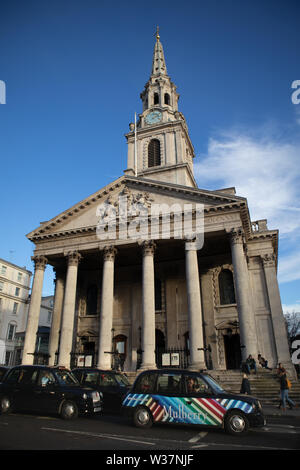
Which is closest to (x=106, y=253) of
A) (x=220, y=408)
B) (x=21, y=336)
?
(x=220, y=408)

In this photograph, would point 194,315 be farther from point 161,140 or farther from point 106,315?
point 161,140

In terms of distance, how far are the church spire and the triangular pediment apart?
23.2 m

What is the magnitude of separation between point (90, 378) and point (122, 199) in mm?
15621

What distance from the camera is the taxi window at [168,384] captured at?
9.38 meters

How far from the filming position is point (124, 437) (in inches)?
315

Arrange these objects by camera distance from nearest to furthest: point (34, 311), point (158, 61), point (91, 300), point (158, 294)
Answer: point (34, 311) → point (158, 294) → point (91, 300) → point (158, 61)

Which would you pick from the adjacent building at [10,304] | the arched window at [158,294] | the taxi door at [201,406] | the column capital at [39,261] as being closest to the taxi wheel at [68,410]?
the taxi door at [201,406]

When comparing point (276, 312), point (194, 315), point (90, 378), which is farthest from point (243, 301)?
point (90, 378)

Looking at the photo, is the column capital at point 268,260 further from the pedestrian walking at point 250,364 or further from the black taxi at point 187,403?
the black taxi at point 187,403

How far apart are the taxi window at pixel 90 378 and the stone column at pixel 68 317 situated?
1084 cm

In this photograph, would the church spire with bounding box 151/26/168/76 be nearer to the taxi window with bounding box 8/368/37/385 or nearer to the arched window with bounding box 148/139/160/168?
the arched window with bounding box 148/139/160/168

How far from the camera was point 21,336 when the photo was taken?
1797 inches
